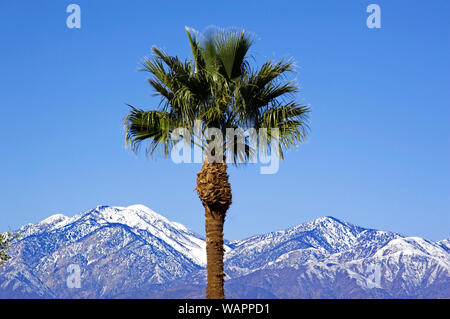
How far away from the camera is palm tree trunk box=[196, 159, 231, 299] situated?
20.0m

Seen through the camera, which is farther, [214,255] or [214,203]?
[214,203]

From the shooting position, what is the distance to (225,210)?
20.5m

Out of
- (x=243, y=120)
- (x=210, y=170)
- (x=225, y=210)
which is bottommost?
(x=225, y=210)

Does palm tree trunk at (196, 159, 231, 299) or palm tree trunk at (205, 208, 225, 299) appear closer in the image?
palm tree trunk at (205, 208, 225, 299)

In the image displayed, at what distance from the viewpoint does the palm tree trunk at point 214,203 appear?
786 inches

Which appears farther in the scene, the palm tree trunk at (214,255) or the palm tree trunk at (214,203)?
the palm tree trunk at (214,203)

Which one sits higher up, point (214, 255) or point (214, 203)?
point (214, 203)

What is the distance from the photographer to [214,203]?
20.3m
